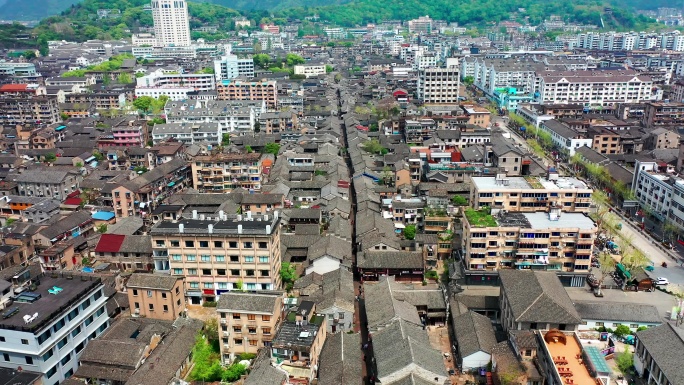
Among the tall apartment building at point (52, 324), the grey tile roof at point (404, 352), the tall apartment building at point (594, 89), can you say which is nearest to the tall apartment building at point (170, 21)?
the tall apartment building at point (594, 89)

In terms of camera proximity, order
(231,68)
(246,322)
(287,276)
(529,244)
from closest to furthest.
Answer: (246,322), (529,244), (287,276), (231,68)

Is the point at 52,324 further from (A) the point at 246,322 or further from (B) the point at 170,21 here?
(B) the point at 170,21

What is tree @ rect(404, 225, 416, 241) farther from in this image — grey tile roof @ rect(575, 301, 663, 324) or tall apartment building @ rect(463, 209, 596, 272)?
grey tile roof @ rect(575, 301, 663, 324)

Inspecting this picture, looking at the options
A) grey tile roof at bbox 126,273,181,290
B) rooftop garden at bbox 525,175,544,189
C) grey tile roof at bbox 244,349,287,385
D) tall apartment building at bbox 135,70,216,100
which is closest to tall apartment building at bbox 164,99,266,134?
tall apartment building at bbox 135,70,216,100

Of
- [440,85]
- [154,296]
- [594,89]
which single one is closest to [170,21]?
[440,85]

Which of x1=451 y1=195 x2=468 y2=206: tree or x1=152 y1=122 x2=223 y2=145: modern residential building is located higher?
x1=152 y1=122 x2=223 y2=145: modern residential building

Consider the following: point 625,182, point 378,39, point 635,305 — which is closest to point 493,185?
point 635,305
